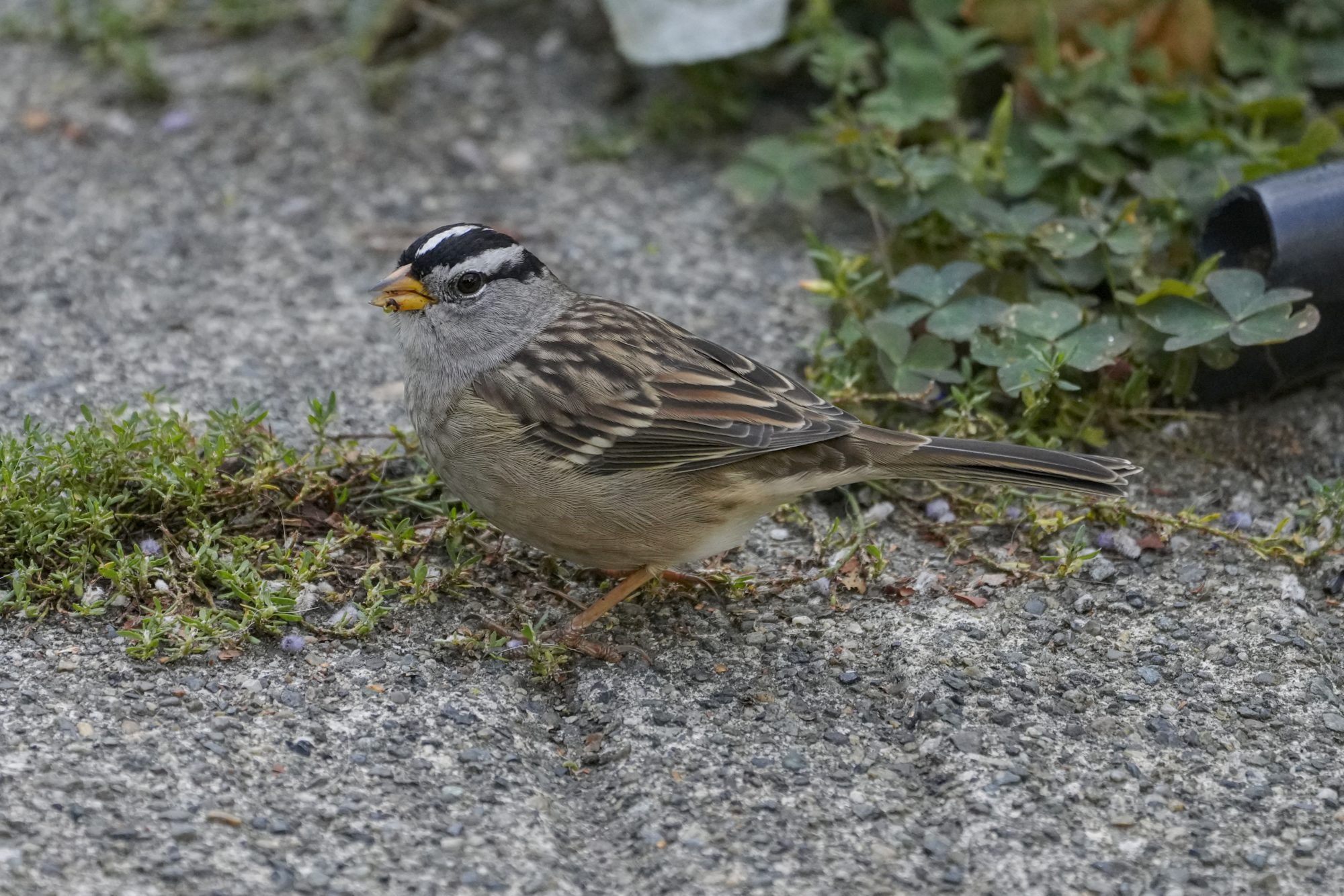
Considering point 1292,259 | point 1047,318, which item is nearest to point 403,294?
point 1047,318

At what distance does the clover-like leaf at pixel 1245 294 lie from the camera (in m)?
4.32

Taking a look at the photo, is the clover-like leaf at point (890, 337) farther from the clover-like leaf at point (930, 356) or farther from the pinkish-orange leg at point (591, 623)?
the pinkish-orange leg at point (591, 623)

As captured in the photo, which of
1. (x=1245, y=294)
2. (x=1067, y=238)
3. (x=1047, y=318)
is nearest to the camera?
(x=1245, y=294)

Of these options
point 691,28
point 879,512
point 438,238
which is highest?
point 438,238

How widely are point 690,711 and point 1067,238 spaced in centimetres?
217

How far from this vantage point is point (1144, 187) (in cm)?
498

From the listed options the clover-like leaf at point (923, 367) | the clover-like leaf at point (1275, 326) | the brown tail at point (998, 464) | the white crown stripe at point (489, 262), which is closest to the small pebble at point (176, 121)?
the white crown stripe at point (489, 262)

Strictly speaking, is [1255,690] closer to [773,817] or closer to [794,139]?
[773,817]

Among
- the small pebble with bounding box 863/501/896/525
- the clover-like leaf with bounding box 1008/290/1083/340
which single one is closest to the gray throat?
the small pebble with bounding box 863/501/896/525

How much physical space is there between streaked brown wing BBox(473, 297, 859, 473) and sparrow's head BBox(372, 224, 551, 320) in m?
0.21

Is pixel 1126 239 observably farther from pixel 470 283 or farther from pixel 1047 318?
pixel 470 283

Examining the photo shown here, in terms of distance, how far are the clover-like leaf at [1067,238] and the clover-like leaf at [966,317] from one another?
0.87ft

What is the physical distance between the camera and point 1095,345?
4.42 meters

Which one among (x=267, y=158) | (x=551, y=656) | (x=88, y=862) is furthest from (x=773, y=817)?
(x=267, y=158)
